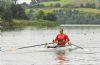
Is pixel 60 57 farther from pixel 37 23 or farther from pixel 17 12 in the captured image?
pixel 37 23

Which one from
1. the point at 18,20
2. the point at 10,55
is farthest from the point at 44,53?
the point at 18,20

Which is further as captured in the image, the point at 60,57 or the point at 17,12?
the point at 17,12

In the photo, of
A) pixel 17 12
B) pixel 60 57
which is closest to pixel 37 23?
pixel 17 12

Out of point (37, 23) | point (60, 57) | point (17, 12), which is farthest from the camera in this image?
point (37, 23)

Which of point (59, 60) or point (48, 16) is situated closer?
point (59, 60)

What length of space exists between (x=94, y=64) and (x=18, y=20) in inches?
5107

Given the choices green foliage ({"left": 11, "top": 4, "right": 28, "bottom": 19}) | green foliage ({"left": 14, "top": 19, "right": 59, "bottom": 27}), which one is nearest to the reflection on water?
green foliage ({"left": 14, "top": 19, "right": 59, "bottom": 27})

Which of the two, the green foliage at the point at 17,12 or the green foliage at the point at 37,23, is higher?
the green foliage at the point at 17,12

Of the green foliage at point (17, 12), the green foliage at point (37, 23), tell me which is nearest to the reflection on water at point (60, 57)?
the green foliage at point (37, 23)

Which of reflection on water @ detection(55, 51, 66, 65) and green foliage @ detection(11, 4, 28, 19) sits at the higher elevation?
reflection on water @ detection(55, 51, 66, 65)

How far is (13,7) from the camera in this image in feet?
536

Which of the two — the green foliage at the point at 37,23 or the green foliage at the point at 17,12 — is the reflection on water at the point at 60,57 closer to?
the green foliage at the point at 37,23

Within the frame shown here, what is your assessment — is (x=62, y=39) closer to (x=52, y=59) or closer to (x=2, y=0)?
(x=52, y=59)

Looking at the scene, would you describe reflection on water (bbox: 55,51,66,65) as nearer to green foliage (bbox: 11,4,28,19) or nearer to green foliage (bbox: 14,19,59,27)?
green foliage (bbox: 14,19,59,27)
